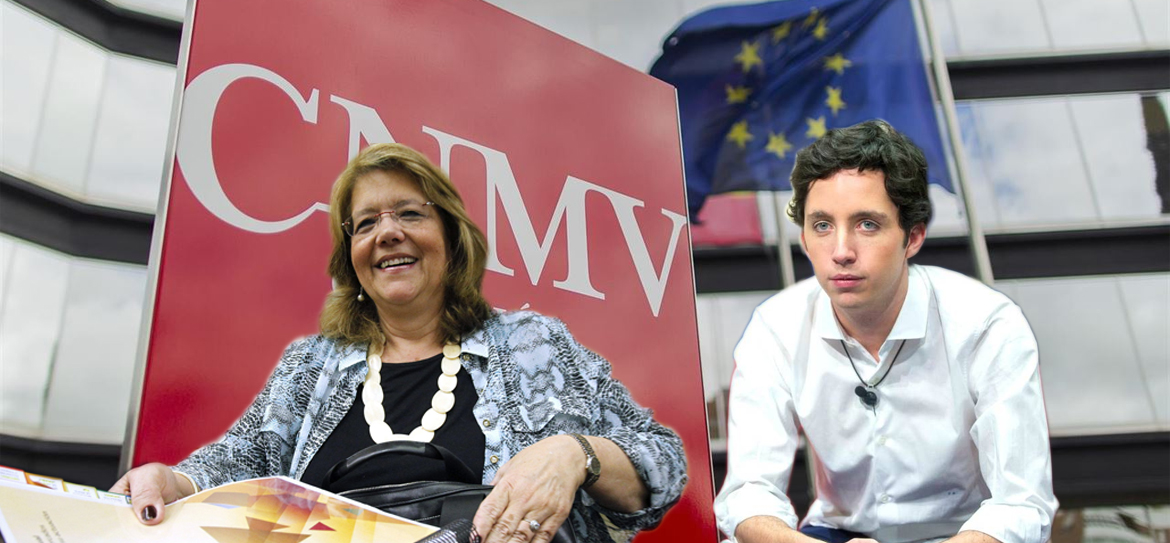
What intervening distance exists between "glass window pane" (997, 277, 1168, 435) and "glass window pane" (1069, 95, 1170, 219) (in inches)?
23.9

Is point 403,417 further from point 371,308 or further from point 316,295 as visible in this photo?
point 316,295

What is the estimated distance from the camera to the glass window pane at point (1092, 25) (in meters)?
6.70

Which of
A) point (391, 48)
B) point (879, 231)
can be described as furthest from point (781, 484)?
point (391, 48)

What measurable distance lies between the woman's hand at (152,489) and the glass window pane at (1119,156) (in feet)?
23.0

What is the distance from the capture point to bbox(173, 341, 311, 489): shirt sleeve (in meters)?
1.46

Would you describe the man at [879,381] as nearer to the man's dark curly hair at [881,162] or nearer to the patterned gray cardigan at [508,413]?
the man's dark curly hair at [881,162]

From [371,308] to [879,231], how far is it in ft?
3.28

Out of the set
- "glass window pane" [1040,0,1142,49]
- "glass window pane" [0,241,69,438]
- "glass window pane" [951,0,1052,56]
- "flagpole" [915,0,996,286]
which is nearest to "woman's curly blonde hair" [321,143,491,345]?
"glass window pane" [0,241,69,438]

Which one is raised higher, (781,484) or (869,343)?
(869,343)

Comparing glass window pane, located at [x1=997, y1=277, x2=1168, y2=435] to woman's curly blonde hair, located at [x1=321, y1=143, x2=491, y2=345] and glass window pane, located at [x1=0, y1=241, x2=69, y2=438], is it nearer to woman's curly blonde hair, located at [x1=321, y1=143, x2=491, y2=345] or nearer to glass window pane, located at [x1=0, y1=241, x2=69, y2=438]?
woman's curly blonde hair, located at [x1=321, y1=143, x2=491, y2=345]

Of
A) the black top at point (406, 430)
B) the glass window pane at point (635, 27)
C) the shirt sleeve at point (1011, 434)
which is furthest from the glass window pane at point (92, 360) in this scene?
the shirt sleeve at point (1011, 434)

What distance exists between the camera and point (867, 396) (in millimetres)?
1551

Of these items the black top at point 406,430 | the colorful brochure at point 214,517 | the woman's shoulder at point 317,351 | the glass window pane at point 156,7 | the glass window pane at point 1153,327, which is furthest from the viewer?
the glass window pane at point 1153,327

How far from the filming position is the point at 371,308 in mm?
1746
